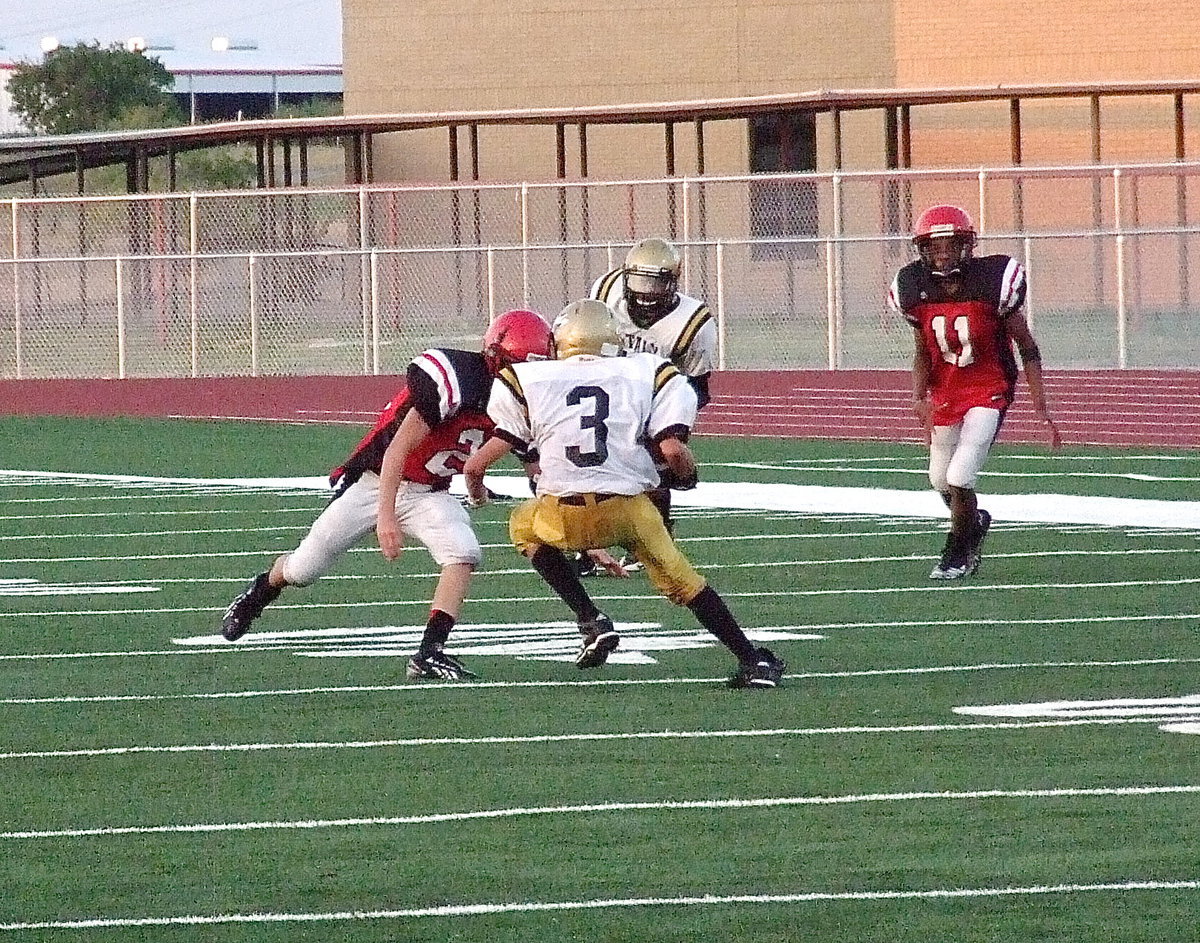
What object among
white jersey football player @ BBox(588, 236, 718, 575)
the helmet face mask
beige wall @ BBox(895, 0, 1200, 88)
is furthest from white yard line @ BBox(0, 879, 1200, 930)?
beige wall @ BBox(895, 0, 1200, 88)

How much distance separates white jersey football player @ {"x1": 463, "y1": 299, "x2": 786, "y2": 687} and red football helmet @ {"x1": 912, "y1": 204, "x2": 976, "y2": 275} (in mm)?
3789

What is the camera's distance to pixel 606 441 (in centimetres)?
920

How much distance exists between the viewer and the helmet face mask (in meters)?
9.45

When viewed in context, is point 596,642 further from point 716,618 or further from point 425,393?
point 425,393

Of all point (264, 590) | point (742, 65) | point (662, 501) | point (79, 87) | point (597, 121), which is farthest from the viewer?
point (79, 87)

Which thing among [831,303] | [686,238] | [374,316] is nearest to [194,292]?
[374,316]

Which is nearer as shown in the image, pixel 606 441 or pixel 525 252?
pixel 606 441

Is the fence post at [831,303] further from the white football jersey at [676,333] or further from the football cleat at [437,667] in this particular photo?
the football cleat at [437,667]

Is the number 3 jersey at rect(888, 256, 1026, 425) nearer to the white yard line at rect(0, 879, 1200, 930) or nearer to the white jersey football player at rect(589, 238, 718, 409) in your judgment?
the white jersey football player at rect(589, 238, 718, 409)

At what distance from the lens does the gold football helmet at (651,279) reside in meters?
12.2

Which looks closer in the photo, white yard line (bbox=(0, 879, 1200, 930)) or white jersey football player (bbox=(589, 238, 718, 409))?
white yard line (bbox=(0, 879, 1200, 930))

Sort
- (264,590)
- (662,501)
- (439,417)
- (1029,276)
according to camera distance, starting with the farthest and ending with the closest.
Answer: (1029,276) → (662,501) → (264,590) → (439,417)

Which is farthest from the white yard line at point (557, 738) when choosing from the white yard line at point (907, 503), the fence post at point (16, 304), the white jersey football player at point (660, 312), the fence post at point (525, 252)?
the fence post at point (16, 304)

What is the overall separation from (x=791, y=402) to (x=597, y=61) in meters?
23.1
